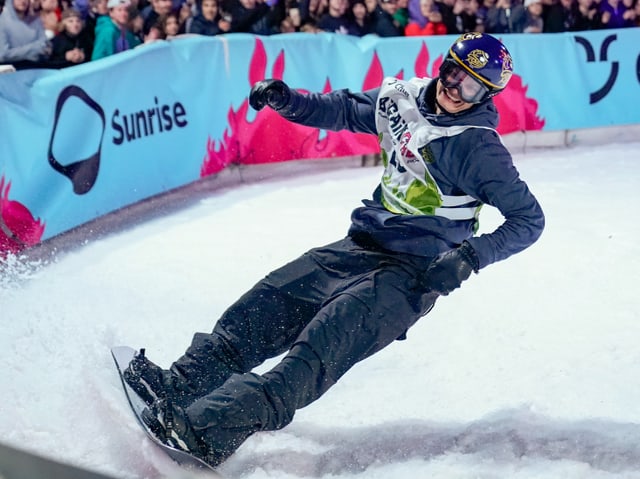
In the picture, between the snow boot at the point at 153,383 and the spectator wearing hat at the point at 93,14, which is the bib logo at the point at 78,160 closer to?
the spectator wearing hat at the point at 93,14

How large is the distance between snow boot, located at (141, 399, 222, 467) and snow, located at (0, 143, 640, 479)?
93 mm

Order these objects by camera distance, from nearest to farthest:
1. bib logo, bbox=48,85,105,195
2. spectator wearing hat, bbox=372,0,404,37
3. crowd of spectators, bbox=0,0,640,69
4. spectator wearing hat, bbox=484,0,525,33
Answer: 1. bib logo, bbox=48,85,105,195
2. crowd of spectators, bbox=0,0,640,69
3. spectator wearing hat, bbox=372,0,404,37
4. spectator wearing hat, bbox=484,0,525,33

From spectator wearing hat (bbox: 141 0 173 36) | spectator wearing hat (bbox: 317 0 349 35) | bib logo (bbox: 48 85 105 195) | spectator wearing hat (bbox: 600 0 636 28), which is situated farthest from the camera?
spectator wearing hat (bbox: 600 0 636 28)

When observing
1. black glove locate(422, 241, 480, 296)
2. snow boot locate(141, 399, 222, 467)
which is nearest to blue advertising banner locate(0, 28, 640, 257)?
snow boot locate(141, 399, 222, 467)

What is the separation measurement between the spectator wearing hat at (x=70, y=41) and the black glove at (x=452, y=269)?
15.2 feet

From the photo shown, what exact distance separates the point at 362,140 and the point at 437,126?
212 inches

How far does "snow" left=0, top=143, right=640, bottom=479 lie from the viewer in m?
3.40

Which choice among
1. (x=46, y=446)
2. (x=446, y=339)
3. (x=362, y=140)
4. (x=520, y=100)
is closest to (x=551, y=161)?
(x=520, y=100)

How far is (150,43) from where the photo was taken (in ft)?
23.2

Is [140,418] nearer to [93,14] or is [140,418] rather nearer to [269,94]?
[269,94]

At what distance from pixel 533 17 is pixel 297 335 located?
7.59 meters

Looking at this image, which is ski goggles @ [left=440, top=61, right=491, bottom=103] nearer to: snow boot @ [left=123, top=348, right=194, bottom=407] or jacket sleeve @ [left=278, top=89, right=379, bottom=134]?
jacket sleeve @ [left=278, top=89, right=379, bottom=134]

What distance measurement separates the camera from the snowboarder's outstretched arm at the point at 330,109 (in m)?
3.80

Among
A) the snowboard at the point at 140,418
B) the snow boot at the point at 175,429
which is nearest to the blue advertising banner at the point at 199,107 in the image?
the snowboard at the point at 140,418
